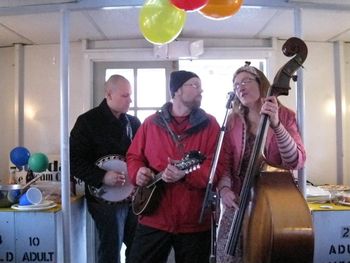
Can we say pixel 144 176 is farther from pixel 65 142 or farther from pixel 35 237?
pixel 35 237

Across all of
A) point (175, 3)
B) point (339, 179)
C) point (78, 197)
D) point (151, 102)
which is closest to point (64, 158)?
point (78, 197)

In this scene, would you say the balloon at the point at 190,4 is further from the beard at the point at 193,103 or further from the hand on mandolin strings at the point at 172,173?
the hand on mandolin strings at the point at 172,173

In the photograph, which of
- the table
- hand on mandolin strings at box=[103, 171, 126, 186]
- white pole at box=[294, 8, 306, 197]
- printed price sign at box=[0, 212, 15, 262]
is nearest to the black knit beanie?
white pole at box=[294, 8, 306, 197]

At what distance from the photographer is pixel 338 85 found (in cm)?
339

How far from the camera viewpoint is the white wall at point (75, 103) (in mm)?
3367

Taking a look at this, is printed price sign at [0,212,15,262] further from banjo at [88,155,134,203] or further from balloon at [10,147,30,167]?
balloon at [10,147,30,167]

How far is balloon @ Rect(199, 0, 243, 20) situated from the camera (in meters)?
1.65

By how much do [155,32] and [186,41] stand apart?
4.74 ft

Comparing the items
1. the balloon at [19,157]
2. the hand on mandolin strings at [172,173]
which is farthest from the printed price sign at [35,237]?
the hand on mandolin strings at [172,173]

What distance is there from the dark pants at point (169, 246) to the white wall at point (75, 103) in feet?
6.55

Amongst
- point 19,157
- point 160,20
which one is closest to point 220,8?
point 160,20

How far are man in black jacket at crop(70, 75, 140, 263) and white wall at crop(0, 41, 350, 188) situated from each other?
42.2 inches

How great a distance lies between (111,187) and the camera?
228cm

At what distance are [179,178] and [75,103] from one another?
2.13 metres
